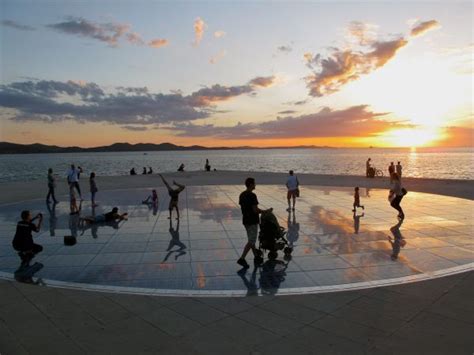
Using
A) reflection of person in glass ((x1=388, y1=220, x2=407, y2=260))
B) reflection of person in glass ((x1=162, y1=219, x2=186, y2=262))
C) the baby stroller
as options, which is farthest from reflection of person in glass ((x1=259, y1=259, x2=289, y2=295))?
reflection of person in glass ((x1=388, y1=220, x2=407, y2=260))

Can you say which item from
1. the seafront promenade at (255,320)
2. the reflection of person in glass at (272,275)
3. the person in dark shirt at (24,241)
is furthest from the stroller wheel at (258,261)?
the person in dark shirt at (24,241)

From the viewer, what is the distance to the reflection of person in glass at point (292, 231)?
1002cm

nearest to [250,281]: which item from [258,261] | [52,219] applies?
[258,261]

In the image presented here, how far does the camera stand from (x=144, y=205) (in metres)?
16.5

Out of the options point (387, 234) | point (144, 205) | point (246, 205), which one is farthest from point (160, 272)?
point (144, 205)

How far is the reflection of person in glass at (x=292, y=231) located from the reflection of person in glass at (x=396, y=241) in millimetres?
Result: 2464

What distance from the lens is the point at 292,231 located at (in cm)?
1116

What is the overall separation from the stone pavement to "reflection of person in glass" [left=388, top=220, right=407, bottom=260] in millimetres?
2140

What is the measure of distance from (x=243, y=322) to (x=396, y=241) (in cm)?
615

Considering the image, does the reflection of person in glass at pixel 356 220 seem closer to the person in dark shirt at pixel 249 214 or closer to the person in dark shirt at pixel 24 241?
the person in dark shirt at pixel 249 214

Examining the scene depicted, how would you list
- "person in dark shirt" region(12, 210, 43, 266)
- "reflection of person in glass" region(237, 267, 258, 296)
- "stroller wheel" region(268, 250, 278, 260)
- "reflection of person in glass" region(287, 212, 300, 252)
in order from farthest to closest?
"reflection of person in glass" region(287, 212, 300, 252) → "stroller wheel" region(268, 250, 278, 260) → "person in dark shirt" region(12, 210, 43, 266) → "reflection of person in glass" region(237, 267, 258, 296)

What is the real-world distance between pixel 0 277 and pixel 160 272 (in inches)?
121

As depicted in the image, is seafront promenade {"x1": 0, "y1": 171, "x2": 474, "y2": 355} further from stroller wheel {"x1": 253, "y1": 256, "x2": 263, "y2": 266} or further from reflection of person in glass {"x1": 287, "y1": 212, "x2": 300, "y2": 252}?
reflection of person in glass {"x1": 287, "y1": 212, "x2": 300, "y2": 252}

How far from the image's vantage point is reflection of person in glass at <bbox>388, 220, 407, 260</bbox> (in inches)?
340
